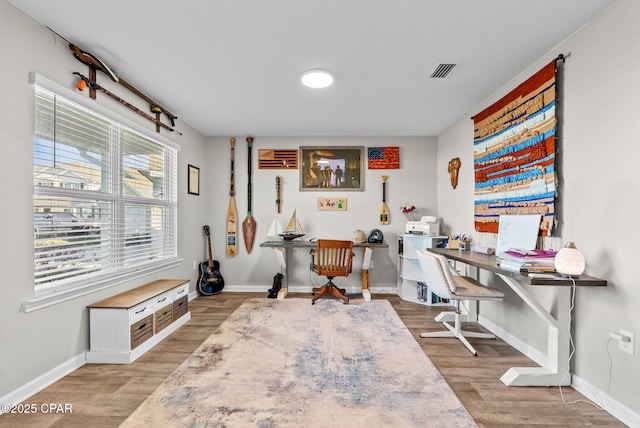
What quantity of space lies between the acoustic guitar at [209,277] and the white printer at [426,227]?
2.87 m

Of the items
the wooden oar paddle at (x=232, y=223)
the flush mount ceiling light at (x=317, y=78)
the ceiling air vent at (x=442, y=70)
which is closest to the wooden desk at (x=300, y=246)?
the wooden oar paddle at (x=232, y=223)

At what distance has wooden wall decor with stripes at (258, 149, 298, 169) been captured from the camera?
4.52 m

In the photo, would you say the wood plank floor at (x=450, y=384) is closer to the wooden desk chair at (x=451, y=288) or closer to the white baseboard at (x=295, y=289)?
the wooden desk chair at (x=451, y=288)

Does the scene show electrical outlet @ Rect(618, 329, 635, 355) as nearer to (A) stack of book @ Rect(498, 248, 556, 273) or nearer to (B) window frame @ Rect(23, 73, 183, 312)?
(A) stack of book @ Rect(498, 248, 556, 273)

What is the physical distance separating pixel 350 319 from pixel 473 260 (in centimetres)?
147

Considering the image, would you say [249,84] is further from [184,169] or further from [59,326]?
[59,326]

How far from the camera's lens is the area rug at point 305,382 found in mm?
1619

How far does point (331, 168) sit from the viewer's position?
4512mm

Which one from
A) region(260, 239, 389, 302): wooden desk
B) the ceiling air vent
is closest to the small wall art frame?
region(260, 239, 389, 302): wooden desk

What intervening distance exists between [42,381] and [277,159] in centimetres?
344

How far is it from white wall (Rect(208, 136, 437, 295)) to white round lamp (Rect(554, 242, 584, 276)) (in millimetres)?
2712

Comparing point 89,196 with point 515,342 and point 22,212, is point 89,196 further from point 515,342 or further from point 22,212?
point 515,342

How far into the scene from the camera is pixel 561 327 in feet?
6.43

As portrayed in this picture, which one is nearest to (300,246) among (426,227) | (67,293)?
(426,227)
